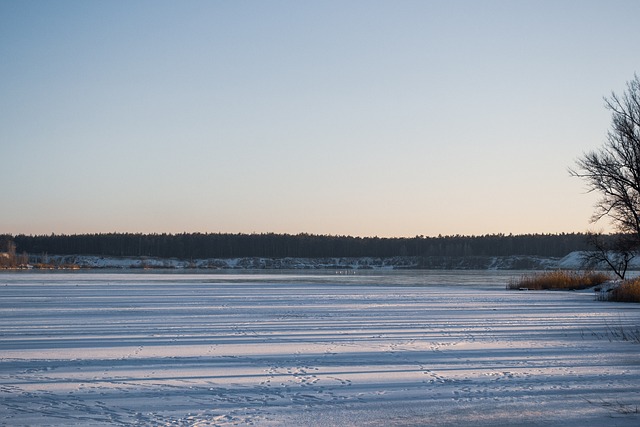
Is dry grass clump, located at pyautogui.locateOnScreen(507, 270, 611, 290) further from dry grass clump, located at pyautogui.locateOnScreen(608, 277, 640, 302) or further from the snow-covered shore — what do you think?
the snow-covered shore

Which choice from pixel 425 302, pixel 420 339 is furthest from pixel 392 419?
pixel 425 302

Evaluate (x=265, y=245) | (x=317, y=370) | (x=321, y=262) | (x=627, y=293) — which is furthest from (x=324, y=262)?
(x=317, y=370)

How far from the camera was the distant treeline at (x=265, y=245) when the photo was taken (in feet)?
481

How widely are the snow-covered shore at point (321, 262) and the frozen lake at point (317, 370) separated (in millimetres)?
106060

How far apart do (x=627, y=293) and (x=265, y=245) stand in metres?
128

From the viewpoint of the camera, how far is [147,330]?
15617 mm

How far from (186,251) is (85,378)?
14435cm

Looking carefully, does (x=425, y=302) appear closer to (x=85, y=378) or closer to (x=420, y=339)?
(x=420, y=339)

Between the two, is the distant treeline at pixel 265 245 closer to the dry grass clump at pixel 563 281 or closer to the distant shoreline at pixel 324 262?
the distant shoreline at pixel 324 262

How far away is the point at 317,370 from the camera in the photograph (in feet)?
33.1

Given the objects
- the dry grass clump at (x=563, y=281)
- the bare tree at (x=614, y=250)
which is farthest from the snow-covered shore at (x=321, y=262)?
the bare tree at (x=614, y=250)

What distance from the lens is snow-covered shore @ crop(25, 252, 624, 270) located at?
412ft

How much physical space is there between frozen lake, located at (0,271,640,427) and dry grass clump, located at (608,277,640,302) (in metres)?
9.25

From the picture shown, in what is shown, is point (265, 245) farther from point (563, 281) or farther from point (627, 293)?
point (627, 293)
